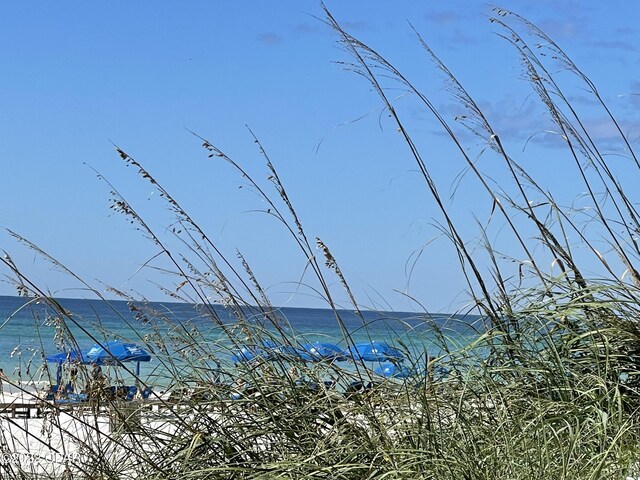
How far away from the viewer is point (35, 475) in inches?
106

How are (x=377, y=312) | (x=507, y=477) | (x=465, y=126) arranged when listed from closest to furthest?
(x=507, y=477)
(x=377, y=312)
(x=465, y=126)

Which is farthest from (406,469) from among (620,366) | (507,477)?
(620,366)

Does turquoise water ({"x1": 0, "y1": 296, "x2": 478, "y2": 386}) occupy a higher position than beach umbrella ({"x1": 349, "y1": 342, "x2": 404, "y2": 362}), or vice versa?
turquoise water ({"x1": 0, "y1": 296, "x2": 478, "y2": 386})

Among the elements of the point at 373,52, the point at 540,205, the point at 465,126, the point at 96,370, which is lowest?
the point at 96,370

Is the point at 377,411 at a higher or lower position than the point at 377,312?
lower

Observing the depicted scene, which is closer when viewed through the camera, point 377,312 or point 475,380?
point 475,380

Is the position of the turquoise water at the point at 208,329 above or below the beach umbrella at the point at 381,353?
above

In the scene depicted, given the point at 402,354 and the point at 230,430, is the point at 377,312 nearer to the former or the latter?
the point at 402,354

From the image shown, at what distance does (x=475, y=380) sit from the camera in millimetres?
2332

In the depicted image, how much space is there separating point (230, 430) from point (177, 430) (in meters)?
0.16

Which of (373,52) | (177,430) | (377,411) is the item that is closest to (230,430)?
(177,430)

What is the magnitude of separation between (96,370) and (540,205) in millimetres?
1517

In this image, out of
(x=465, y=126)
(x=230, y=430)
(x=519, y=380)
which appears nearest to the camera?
(x=230, y=430)

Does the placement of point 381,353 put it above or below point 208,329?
below
